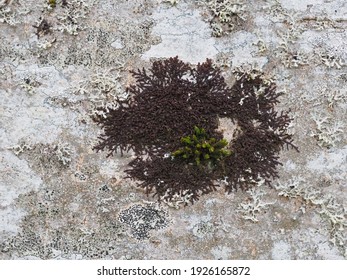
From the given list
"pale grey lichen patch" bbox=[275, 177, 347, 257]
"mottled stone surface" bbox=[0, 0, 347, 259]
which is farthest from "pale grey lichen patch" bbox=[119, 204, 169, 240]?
"pale grey lichen patch" bbox=[275, 177, 347, 257]

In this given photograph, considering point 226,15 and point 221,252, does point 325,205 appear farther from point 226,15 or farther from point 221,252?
point 226,15

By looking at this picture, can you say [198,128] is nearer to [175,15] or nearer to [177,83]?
[177,83]

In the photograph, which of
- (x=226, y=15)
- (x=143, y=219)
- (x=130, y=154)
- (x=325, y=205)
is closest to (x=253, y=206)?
(x=325, y=205)

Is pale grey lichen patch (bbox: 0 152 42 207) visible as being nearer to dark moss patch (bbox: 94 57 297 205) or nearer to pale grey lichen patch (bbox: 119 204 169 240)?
dark moss patch (bbox: 94 57 297 205)

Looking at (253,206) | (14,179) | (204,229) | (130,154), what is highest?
(130,154)

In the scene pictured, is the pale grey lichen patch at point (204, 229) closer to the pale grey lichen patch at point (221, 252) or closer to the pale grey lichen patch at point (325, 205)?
the pale grey lichen patch at point (221, 252)

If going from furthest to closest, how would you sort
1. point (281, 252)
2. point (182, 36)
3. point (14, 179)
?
1. point (182, 36)
2. point (14, 179)
3. point (281, 252)
